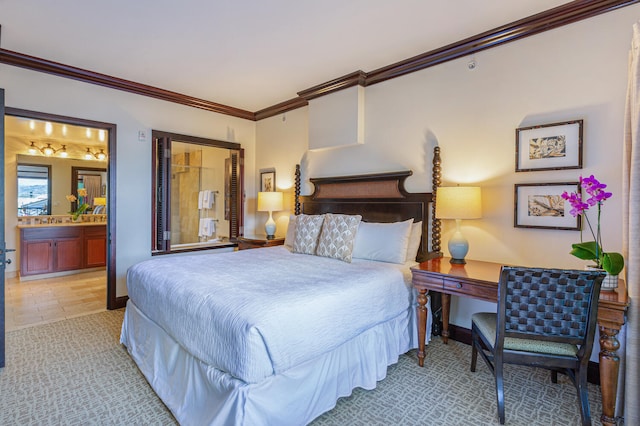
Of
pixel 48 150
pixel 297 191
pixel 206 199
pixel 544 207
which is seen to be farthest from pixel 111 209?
pixel 544 207

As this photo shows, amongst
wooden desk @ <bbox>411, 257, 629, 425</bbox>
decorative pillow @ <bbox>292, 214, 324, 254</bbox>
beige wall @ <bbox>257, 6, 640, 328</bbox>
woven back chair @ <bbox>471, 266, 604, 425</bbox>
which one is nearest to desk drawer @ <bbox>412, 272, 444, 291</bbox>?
wooden desk @ <bbox>411, 257, 629, 425</bbox>

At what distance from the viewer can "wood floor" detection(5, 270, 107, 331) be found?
369cm

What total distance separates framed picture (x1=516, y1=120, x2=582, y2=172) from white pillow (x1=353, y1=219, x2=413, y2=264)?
3.64 ft

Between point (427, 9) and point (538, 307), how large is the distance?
2261 millimetres

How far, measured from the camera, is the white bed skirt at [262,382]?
5.12 feet

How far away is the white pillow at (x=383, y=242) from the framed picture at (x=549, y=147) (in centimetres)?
A: 111

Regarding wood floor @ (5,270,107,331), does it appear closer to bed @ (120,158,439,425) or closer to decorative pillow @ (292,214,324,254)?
bed @ (120,158,439,425)

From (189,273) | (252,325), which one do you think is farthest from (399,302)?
(189,273)

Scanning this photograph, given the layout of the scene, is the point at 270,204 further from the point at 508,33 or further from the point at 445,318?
the point at 508,33

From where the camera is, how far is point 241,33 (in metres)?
2.85

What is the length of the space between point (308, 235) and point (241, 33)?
6.71 ft

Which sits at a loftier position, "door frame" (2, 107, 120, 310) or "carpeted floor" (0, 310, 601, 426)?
"door frame" (2, 107, 120, 310)

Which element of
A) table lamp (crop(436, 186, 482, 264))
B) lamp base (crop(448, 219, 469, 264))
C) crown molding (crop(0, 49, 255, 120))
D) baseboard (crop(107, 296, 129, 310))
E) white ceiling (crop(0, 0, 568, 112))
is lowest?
baseboard (crop(107, 296, 129, 310))

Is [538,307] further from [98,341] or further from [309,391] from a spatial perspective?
[98,341]
